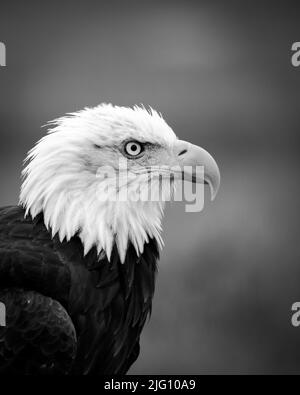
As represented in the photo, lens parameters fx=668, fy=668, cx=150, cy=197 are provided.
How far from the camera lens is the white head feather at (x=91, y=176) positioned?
4.38 ft

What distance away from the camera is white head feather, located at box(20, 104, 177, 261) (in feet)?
4.38

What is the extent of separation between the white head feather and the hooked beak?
26 millimetres

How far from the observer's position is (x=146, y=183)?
138 centimetres

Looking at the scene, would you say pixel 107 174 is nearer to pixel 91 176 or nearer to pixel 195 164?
pixel 91 176

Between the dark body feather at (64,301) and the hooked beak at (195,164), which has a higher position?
the hooked beak at (195,164)

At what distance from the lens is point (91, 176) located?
1332 millimetres

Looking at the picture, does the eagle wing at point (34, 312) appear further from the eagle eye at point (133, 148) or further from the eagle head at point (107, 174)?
the eagle eye at point (133, 148)

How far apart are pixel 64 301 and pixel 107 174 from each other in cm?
26

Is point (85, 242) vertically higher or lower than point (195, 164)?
lower

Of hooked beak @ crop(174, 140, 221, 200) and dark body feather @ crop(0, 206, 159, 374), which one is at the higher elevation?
hooked beak @ crop(174, 140, 221, 200)

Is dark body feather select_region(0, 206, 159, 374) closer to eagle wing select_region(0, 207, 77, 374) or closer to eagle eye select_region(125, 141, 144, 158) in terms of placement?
eagle wing select_region(0, 207, 77, 374)

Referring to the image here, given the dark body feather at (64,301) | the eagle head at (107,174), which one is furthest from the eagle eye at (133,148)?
the dark body feather at (64,301)

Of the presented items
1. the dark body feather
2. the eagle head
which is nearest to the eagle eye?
the eagle head

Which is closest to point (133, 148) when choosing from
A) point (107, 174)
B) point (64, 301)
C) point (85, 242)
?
point (107, 174)
